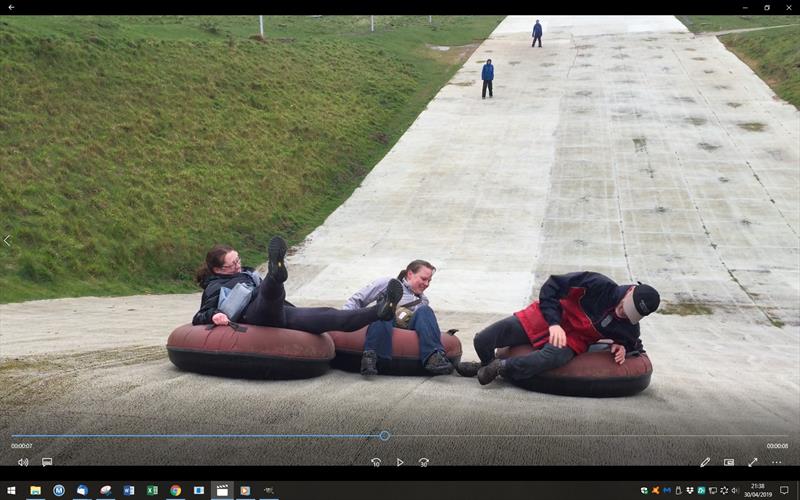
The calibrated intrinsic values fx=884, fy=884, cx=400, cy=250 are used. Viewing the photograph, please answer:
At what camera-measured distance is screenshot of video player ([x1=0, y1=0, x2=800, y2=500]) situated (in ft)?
15.0

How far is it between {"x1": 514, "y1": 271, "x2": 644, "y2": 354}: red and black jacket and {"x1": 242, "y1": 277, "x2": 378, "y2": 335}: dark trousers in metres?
1.35

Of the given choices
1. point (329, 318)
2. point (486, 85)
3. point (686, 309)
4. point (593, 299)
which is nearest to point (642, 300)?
point (593, 299)

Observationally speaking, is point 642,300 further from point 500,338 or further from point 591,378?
point 500,338

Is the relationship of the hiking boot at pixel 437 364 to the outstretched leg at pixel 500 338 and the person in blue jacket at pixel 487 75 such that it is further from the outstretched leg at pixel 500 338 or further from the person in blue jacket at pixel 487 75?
the person in blue jacket at pixel 487 75

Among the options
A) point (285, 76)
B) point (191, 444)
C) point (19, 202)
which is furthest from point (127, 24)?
point (191, 444)

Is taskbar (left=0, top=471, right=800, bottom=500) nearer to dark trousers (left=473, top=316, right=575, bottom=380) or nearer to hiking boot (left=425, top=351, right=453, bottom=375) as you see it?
dark trousers (left=473, top=316, right=575, bottom=380)

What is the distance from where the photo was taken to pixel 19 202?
18359 mm

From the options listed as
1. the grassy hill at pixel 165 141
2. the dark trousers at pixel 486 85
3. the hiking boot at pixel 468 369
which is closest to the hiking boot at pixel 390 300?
the hiking boot at pixel 468 369

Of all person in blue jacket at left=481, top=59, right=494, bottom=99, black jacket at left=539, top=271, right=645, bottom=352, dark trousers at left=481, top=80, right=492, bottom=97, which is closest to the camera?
black jacket at left=539, top=271, right=645, bottom=352

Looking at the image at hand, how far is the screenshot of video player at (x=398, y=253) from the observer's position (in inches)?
180

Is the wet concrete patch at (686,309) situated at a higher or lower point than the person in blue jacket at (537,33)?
lower

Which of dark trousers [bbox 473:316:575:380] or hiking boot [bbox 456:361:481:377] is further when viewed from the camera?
hiking boot [bbox 456:361:481:377]

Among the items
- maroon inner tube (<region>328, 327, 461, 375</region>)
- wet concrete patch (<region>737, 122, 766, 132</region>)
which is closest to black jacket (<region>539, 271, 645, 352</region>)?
maroon inner tube (<region>328, 327, 461, 375</region>)

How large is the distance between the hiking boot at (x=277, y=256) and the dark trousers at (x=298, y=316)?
617 millimetres
